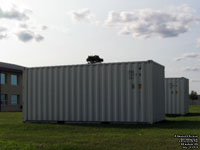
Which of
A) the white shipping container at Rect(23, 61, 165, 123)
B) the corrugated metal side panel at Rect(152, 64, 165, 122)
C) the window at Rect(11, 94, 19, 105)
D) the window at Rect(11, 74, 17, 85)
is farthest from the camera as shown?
the window at Rect(11, 94, 19, 105)

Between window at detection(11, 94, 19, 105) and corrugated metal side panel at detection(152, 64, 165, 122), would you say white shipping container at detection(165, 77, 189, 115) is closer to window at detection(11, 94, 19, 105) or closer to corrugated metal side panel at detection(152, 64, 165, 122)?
corrugated metal side panel at detection(152, 64, 165, 122)

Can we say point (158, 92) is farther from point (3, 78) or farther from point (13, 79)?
point (13, 79)

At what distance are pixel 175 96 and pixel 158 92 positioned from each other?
9.53 meters

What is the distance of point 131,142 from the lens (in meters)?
11.2

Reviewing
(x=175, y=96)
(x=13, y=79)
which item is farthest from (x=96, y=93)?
(x=13, y=79)

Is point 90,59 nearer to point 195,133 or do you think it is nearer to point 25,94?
point 25,94

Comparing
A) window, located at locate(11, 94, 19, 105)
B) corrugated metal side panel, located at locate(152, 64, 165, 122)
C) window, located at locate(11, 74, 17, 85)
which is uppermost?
window, located at locate(11, 74, 17, 85)

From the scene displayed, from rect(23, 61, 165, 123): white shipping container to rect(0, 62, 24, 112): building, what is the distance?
1022 inches

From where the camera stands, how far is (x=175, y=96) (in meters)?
27.7

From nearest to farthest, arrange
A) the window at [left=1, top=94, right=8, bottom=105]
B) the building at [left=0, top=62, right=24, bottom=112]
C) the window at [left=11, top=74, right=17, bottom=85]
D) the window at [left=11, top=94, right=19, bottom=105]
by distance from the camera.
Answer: the building at [left=0, top=62, right=24, bottom=112], the window at [left=1, top=94, right=8, bottom=105], the window at [left=11, top=74, right=17, bottom=85], the window at [left=11, top=94, right=19, bottom=105]

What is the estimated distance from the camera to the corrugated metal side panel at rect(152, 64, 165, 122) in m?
17.8

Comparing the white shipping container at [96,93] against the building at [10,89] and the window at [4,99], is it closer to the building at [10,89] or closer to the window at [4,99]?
the building at [10,89]

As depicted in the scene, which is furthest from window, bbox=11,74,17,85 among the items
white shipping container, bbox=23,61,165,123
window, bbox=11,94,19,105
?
white shipping container, bbox=23,61,165,123

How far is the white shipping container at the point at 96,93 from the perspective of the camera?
56.9 ft
